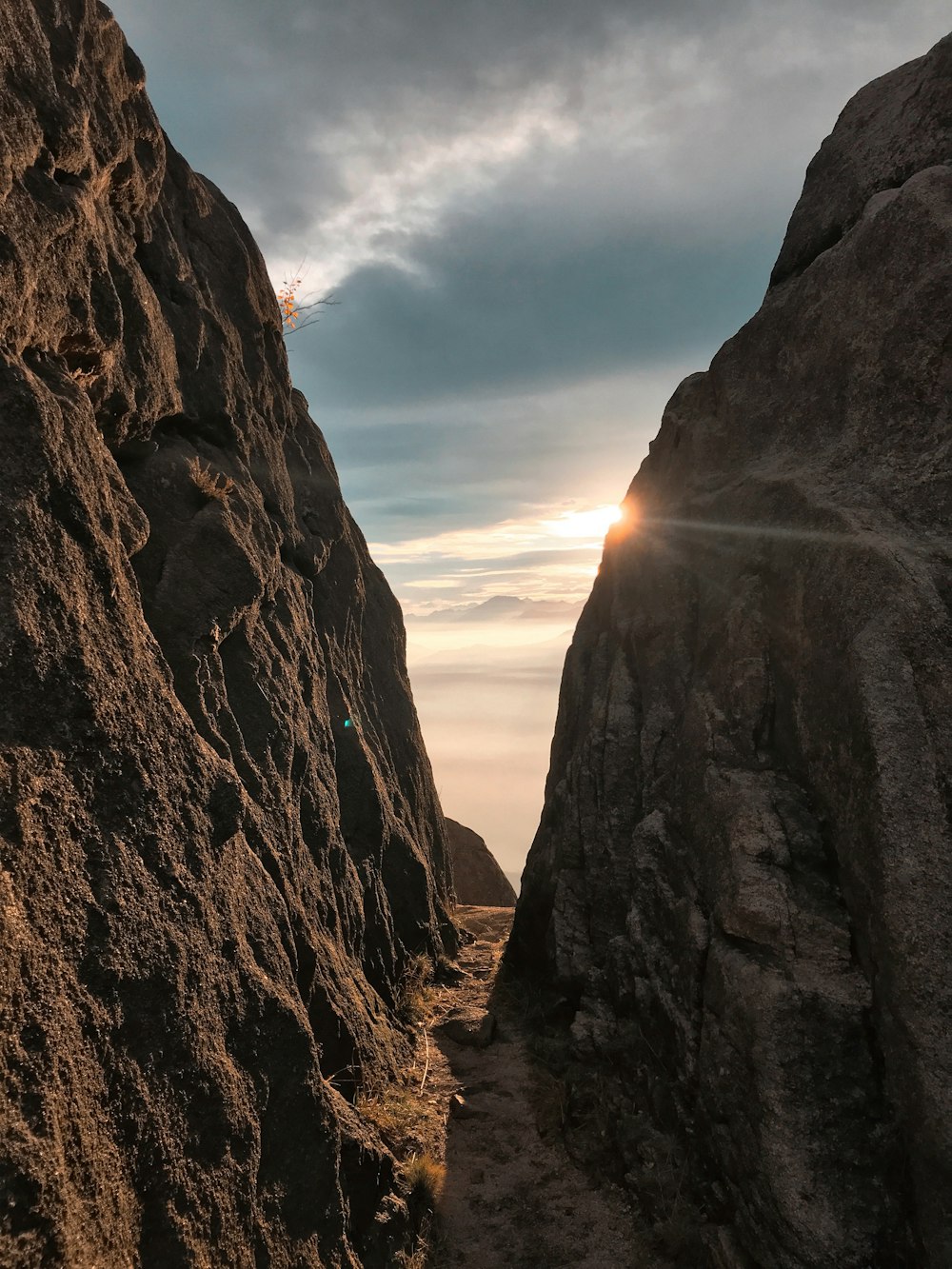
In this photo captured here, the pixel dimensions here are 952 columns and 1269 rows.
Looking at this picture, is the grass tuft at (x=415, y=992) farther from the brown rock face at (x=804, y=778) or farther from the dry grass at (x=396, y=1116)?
the brown rock face at (x=804, y=778)

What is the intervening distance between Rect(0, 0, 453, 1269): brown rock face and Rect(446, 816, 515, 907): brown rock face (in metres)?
23.4

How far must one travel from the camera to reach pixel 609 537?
60.4 ft

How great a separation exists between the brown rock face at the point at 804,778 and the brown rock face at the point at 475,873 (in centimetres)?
2100

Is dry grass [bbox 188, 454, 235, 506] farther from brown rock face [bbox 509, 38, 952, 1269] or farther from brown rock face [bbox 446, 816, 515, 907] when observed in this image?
brown rock face [bbox 446, 816, 515, 907]

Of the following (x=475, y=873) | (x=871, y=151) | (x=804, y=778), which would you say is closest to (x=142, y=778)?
(x=804, y=778)

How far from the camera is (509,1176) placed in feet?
33.2

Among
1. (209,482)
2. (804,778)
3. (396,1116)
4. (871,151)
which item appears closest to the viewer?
(804,778)

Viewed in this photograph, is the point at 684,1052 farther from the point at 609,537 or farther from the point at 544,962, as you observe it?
the point at 609,537

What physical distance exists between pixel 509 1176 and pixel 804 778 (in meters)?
6.77

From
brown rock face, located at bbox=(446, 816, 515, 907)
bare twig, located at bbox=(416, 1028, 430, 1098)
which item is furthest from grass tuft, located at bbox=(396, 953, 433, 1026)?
brown rock face, located at bbox=(446, 816, 515, 907)

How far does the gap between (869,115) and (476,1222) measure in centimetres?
1697

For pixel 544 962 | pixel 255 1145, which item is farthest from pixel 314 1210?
pixel 544 962

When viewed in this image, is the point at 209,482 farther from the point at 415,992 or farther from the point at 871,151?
the point at 871,151

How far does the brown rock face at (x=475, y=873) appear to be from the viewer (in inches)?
1363
